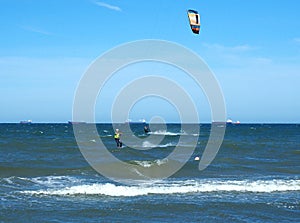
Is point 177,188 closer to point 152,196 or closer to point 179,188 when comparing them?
point 179,188

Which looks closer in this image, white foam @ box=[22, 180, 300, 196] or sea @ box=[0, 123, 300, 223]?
sea @ box=[0, 123, 300, 223]

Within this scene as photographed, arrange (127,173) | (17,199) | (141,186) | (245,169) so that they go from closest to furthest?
(17,199)
(141,186)
(127,173)
(245,169)

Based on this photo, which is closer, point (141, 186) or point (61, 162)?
point (141, 186)

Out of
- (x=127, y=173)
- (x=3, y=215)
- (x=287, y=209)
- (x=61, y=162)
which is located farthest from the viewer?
(x=61, y=162)

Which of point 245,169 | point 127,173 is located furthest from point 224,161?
point 127,173

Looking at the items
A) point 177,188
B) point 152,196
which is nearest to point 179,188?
point 177,188

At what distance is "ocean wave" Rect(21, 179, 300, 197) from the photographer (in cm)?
1767

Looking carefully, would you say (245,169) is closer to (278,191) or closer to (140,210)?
(278,191)

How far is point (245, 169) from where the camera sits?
91.1 feet

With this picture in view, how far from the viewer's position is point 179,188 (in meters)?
18.8

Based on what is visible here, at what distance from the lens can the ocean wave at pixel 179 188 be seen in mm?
17672

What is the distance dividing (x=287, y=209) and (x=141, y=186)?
22.5ft

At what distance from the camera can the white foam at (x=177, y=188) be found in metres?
17.7

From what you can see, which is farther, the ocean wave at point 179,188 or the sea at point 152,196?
the ocean wave at point 179,188
